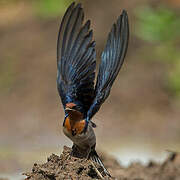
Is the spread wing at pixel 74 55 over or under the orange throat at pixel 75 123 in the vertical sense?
over

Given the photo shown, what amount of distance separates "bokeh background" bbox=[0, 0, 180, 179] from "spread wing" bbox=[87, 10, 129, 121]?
329cm

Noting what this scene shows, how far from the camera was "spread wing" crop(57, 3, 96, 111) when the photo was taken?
5652 millimetres

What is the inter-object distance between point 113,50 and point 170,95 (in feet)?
20.3

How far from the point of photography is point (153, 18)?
42.0ft

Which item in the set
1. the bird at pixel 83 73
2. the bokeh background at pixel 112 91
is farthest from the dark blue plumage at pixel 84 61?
the bokeh background at pixel 112 91

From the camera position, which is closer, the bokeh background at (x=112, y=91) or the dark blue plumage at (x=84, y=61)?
the dark blue plumage at (x=84, y=61)

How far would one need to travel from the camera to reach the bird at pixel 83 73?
5.42 meters

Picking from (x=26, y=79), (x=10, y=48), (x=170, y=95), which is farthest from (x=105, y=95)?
(x=10, y=48)

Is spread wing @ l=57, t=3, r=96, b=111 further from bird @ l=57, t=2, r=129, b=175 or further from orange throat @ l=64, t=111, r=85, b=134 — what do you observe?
orange throat @ l=64, t=111, r=85, b=134

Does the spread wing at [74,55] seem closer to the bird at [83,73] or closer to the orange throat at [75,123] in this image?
the bird at [83,73]

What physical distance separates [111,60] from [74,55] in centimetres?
38

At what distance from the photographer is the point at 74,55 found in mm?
5883

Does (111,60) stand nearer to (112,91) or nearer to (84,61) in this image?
(84,61)

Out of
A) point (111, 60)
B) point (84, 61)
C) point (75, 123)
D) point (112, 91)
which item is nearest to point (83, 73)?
point (84, 61)
